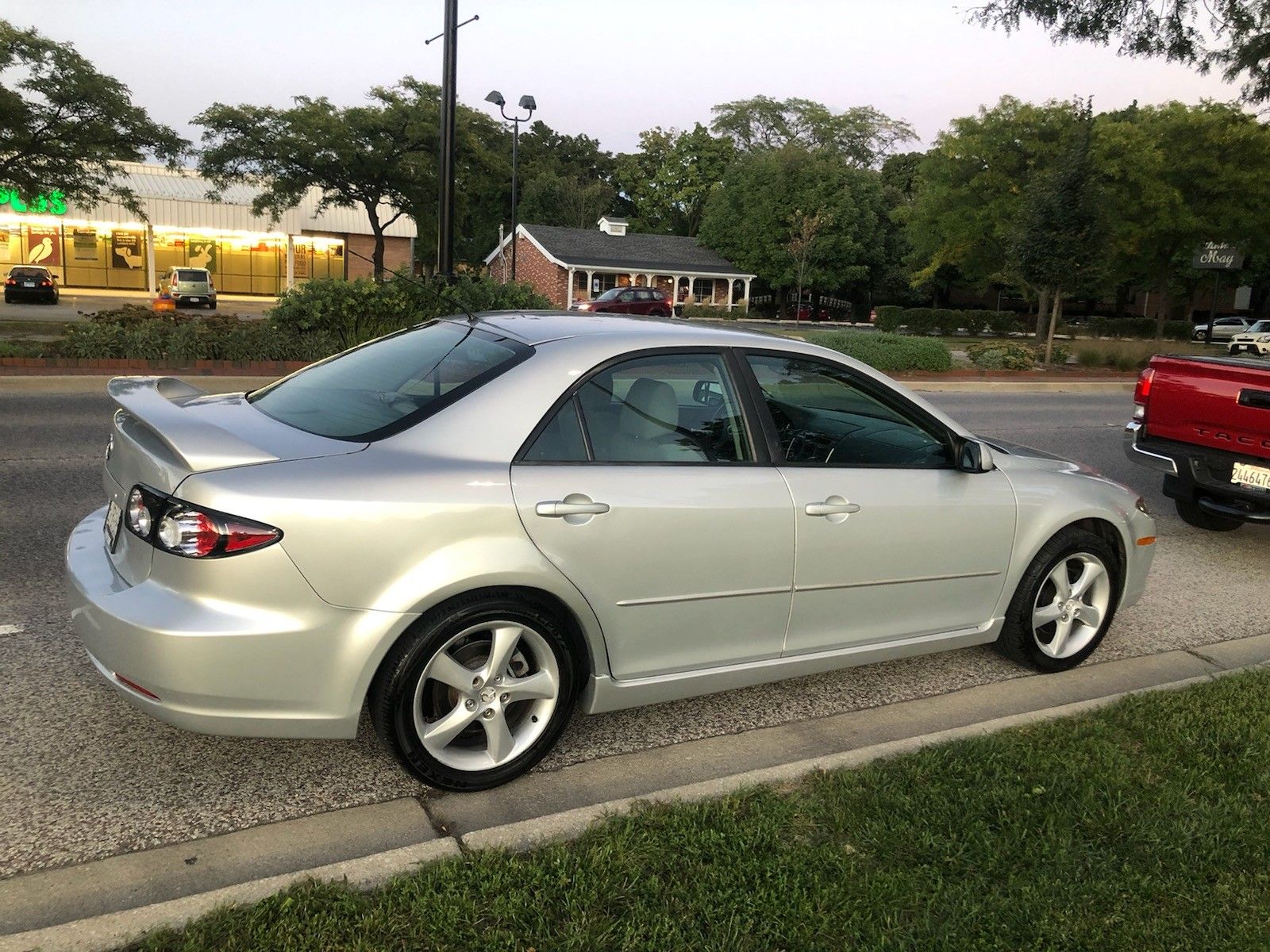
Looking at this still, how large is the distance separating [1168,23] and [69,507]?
1737 centimetres

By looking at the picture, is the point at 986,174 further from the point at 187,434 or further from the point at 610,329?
the point at 187,434

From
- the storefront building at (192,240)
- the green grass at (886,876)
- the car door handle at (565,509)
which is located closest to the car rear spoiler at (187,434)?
the car door handle at (565,509)

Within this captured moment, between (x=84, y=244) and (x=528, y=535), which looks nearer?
(x=528, y=535)

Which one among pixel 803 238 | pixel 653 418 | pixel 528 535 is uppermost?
pixel 803 238

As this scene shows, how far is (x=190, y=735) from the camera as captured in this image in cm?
371

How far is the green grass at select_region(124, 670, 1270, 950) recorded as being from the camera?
8.56 ft

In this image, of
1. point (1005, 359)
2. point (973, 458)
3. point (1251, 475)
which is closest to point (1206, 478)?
point (1251, 475)

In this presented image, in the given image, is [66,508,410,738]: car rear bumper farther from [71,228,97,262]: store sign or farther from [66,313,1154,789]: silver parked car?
[71,228,97,262]: store sign

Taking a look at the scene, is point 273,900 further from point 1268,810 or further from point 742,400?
point 1268,810

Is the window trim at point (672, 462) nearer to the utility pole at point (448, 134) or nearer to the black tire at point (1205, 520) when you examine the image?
the black tire at point (1205, 520)

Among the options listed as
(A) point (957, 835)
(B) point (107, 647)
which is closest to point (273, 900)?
(B) point (107, 647)

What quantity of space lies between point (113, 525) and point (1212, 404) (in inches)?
274

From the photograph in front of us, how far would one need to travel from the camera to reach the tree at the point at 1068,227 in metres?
23.5

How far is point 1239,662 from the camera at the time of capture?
514 centimetres
